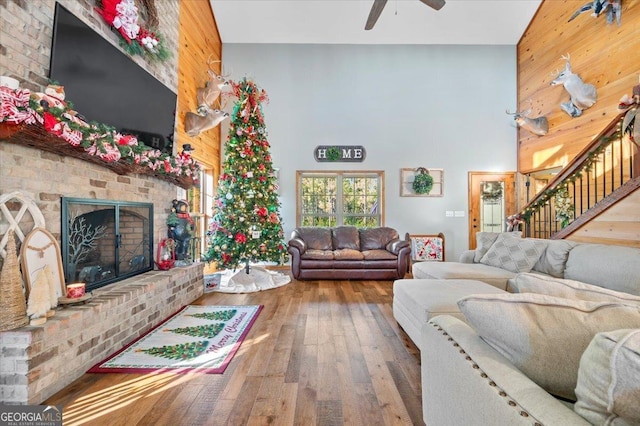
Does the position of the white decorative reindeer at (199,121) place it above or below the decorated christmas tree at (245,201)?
above

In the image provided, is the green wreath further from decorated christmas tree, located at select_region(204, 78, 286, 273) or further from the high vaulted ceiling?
decorated christmas tree, located at select_region(204, 78, 286, 273)

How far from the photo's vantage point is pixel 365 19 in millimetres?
6086

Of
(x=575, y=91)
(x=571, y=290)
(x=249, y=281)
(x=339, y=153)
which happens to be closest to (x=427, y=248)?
(x=339, y=153)

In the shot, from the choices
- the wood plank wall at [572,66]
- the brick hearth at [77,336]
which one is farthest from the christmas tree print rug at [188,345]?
the wood plank wall at [572,66]

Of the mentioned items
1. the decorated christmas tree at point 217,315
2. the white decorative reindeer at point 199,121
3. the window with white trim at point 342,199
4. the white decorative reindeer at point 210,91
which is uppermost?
the white decorative reindeer at point 210,91

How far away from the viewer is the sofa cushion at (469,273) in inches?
124

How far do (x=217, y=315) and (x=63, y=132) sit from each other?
217 centimetres

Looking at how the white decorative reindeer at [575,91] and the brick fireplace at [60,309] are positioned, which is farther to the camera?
the white decorative reindeer at [575,91]

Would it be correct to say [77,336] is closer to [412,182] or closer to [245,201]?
[245,201]

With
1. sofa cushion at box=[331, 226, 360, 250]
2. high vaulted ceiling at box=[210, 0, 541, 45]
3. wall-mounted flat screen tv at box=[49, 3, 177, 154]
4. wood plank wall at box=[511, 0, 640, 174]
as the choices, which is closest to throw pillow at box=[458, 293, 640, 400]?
wall-mounted flat screen tv at box=[49, 3, 177, 154]

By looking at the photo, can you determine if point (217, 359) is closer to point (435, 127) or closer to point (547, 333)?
point (547, 333)

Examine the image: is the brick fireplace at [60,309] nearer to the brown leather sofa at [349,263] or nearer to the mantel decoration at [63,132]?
the mantel decoration at [63,132]

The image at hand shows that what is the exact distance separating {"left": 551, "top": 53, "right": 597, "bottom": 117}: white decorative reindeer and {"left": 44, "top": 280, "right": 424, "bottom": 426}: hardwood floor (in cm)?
498

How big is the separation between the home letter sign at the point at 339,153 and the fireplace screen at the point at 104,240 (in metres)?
3.79
